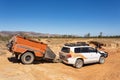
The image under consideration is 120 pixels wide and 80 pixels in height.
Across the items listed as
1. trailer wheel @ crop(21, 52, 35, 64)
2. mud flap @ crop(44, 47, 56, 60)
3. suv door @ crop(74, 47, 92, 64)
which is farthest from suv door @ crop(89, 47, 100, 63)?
trailer wheel @ crop(21, 52, 35, 64)

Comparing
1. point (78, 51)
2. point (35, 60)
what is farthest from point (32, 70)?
point (78, 51)

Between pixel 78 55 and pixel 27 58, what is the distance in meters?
4.60

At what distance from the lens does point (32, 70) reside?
13.5 metres

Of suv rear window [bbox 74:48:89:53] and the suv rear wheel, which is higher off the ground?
suv rear window [bbox 74:48:89:53]

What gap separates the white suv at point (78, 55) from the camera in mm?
16250

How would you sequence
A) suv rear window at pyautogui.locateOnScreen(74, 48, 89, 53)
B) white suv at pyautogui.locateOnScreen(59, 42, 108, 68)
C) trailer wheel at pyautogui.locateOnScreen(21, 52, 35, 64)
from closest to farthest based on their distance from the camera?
trailer wheel at pyautogui.locateOnScreen(21, 52, 35, 64)
white suv at pyautogui.locateOnScreen(59, 42, 108, 68)
suv rear window at pyautogui.locateOnScreen(74, 48, 89, 53)

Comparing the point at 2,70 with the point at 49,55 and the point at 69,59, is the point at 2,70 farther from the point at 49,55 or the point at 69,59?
the point at 69,59

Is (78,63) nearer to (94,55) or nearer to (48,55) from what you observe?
(94,55)

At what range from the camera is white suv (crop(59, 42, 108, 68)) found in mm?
16250

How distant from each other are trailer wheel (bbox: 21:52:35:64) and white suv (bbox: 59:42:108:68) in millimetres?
2991

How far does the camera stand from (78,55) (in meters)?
16.6

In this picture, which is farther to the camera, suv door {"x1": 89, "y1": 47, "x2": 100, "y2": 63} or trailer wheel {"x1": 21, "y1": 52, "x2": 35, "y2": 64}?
suv door {"x1": 89, "y1": 47, "x2": 100, "y2": 63}

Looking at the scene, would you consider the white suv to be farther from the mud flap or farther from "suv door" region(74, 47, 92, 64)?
the mud flap

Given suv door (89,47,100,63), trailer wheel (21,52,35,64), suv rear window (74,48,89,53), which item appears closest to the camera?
trailer wheel (21,52,35,64)
